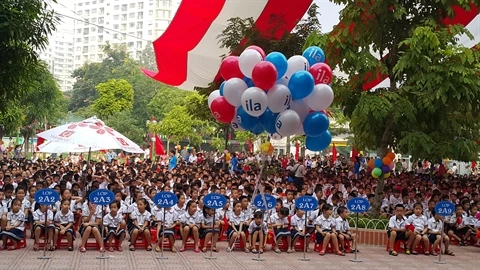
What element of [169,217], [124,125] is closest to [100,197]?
[169,217]

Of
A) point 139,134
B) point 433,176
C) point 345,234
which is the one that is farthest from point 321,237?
point 139,134

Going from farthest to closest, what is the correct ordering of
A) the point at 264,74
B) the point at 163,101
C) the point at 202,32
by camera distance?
the point at 163,101 → the point at 202,32 → the point at 264,74

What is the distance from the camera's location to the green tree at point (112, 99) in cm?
4694

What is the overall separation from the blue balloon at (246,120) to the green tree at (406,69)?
2.65 meters

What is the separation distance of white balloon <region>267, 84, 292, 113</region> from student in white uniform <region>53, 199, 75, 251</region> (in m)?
4.15

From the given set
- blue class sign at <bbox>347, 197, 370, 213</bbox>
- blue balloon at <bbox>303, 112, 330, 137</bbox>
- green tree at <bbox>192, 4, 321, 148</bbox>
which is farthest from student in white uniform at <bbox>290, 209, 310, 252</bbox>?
green tree at <bbox>192, 4, 321, 148</bbox>

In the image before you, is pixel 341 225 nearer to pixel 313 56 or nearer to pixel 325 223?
pixel 325 223

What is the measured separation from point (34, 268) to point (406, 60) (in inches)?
305

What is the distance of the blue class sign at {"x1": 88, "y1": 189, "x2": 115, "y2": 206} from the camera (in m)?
10.0

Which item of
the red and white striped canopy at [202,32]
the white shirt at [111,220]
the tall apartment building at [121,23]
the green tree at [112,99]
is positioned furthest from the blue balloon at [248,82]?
the tall apartment building at [121,23]

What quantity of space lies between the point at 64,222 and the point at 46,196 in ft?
3.09

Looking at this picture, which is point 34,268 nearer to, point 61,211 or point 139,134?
point 61,211

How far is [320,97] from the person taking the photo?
9.75m

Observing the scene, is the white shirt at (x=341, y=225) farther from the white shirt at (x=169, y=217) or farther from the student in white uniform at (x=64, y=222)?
the student in white uniform at (x=64, y=222)
